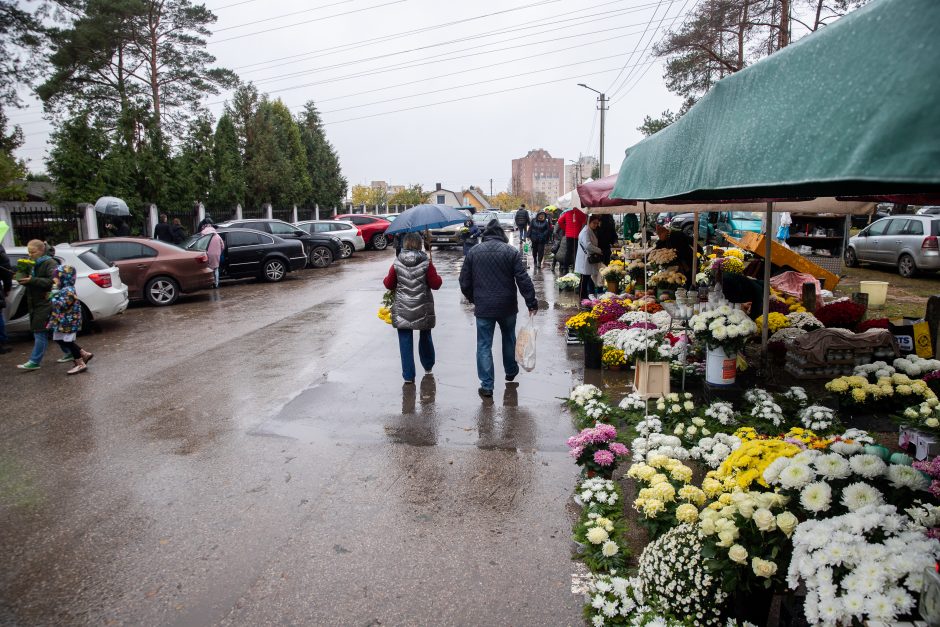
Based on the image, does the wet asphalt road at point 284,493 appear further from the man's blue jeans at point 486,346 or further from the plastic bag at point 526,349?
the plastic bag at point 526,349

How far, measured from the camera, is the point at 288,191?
34906 millimetres

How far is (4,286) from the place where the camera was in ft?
32.1

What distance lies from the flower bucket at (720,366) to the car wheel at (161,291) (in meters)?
12.5

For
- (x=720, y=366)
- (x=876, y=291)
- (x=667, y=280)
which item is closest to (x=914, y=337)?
(x=720, y=366)

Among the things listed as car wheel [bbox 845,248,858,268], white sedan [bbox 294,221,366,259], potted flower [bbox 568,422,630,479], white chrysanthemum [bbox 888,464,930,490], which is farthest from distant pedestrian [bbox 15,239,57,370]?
car wheel [bbox 845,248,858,268]

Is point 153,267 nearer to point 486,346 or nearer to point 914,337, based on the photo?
point 486,346

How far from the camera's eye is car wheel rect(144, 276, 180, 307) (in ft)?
46.0

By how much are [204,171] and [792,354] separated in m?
25.7

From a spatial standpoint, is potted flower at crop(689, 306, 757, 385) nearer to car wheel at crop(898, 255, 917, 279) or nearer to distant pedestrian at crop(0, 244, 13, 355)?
distant pedestrian at crop(0, 244, 13, 355)

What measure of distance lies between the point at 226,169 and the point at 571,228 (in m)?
18.6

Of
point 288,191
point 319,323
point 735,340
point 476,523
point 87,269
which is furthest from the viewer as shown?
point 288,191

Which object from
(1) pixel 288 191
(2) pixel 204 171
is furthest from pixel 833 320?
(1) pixel 288 191

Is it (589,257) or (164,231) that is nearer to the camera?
(589,257)

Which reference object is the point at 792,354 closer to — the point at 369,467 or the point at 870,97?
the point at 369,467
